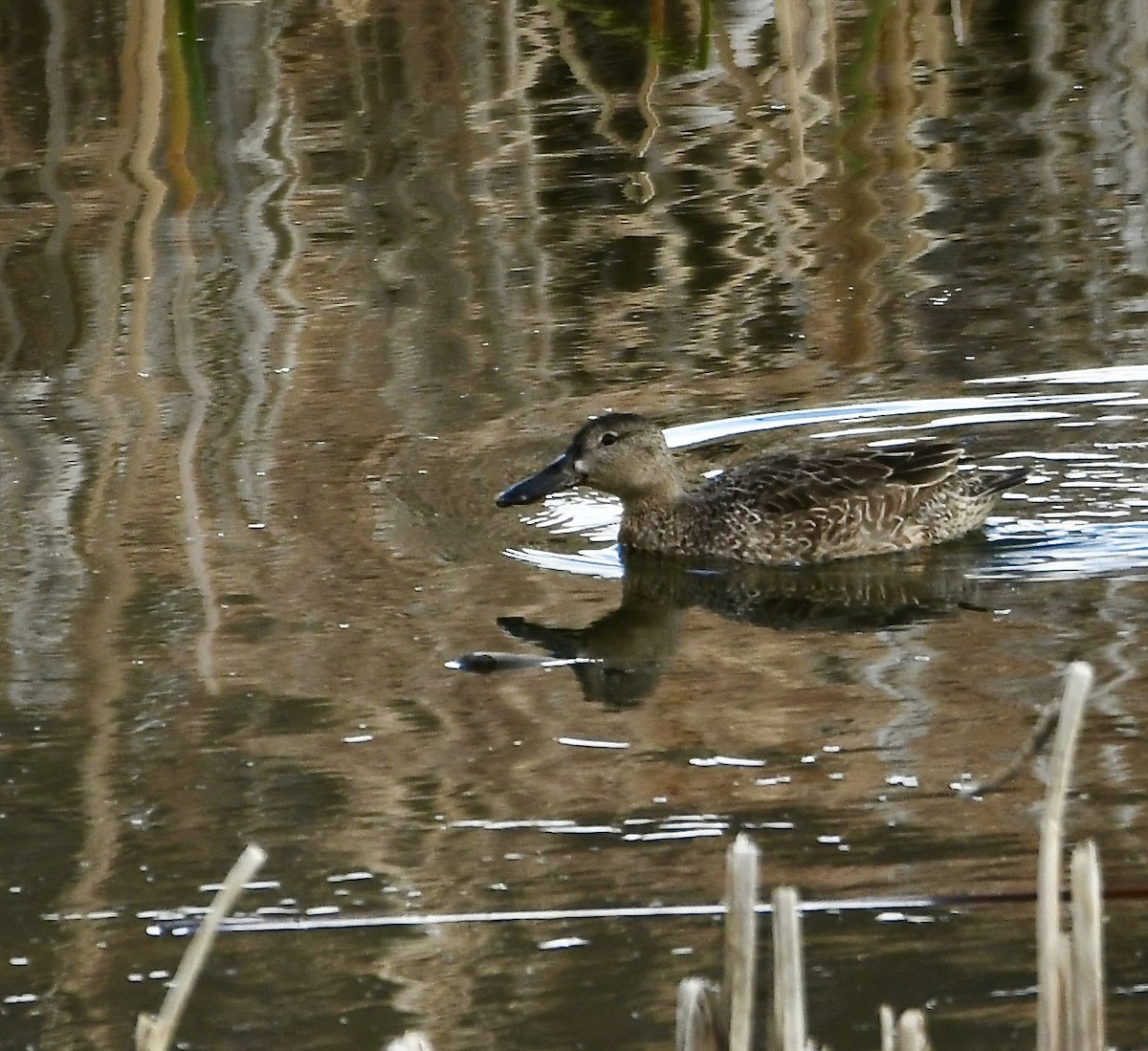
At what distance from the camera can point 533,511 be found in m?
7.46

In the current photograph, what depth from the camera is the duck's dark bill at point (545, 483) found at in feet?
23.4

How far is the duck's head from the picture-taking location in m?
7.15

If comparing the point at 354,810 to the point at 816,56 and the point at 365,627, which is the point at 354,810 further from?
the point at 816,56

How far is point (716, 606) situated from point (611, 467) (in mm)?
715

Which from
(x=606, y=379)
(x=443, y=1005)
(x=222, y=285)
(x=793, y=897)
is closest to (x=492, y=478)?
(x=606, y=379)

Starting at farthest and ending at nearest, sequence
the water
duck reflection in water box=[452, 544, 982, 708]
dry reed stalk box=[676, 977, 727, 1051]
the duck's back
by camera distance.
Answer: the duck's back → duck reflection in water box=[452, 544, 982, 708] → the water → dry reed stalk box=[676, 977, 727, 1051]

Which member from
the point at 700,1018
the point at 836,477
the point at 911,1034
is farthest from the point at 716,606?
the point at 911,1034

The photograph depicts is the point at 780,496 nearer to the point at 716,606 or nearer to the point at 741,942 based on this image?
the point at 716,606

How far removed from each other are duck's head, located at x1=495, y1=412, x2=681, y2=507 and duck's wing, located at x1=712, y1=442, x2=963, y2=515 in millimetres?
146

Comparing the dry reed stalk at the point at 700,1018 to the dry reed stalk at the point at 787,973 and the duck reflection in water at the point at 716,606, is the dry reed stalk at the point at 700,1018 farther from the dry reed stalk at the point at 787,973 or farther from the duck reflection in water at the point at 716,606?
the duck reflection in water at the point at 716,606

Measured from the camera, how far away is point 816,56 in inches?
421

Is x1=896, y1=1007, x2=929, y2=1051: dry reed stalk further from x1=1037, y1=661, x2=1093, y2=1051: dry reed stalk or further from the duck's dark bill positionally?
the duck's dark bill

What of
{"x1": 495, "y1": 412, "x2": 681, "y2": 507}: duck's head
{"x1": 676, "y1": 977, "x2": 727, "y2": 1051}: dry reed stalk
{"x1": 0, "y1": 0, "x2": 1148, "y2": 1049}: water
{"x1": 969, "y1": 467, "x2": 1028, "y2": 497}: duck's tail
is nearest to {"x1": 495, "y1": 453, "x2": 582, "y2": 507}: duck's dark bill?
{"x1": 495, "y1": 412, "x2": 681, "y2": 507}: duck's head

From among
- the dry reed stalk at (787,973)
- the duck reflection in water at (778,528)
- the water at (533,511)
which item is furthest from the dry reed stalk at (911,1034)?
the duck reflection in water at (778,528)
